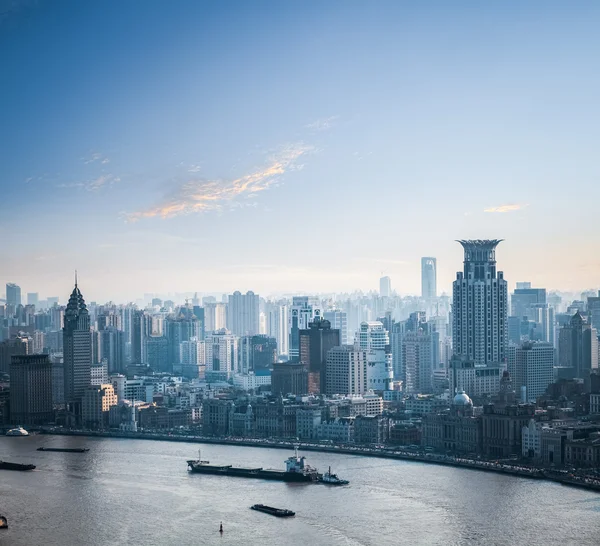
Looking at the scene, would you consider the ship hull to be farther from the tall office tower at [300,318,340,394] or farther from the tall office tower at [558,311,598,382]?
the tall office tower at [558,311,598,382]

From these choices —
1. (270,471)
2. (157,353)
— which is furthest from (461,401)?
(157,353)

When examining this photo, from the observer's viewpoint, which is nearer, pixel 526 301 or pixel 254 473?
pixel 254 473

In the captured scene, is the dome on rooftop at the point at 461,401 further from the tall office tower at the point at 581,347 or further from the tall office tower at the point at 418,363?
the tall office tower at the point at 418,363

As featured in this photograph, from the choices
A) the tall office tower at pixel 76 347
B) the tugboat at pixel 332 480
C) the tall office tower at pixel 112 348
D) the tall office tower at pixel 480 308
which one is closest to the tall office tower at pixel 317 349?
the tall office tower at pixel 480 308

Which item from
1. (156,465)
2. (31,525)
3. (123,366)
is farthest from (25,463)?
(123,366)

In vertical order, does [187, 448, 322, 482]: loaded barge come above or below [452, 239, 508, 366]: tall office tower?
below

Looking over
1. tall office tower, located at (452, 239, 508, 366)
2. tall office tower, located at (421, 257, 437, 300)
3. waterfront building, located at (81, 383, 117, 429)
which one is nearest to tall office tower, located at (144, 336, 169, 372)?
waterfront building, located at (81, 383, 117, 429)

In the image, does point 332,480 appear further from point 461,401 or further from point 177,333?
point 177,333
